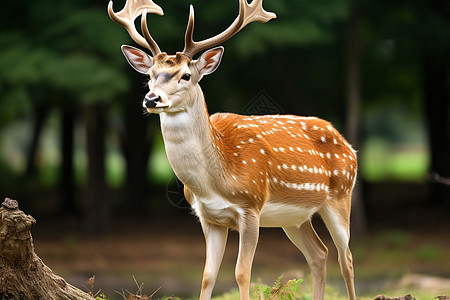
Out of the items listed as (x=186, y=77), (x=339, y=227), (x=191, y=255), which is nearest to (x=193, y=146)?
(x=186, y=77)

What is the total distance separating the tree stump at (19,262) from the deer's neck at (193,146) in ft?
3.26

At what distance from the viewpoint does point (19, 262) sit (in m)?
4.31

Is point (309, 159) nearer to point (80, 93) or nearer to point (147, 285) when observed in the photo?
point (147, 285)

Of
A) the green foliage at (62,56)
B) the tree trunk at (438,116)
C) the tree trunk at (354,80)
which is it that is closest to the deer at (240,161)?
the green foliage at (62,56)

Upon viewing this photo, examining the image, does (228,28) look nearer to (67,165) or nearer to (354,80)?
(354,80)

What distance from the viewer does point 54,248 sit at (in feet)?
44.8

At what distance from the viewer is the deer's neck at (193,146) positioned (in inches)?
180

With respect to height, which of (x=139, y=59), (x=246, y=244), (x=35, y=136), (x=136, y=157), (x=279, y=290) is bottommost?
(x=35, y=136)

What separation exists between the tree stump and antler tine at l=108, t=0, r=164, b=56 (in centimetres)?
141

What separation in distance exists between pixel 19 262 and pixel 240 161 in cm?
162

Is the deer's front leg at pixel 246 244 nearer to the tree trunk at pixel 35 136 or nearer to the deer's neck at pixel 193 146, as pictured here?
the deer's neck at pixel 193 146

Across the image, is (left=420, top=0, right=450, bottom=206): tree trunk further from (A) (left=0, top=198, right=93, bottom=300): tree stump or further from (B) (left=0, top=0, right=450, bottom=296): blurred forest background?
(A) (left=0, top=198, right=93, bottom=300): tree stump

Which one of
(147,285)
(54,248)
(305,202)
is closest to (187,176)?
(305,202)

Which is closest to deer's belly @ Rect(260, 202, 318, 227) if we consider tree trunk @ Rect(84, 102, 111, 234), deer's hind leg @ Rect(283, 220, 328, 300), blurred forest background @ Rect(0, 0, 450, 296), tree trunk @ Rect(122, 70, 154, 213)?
deer's hind leg @ Rect(283, 220, 328, 300)
